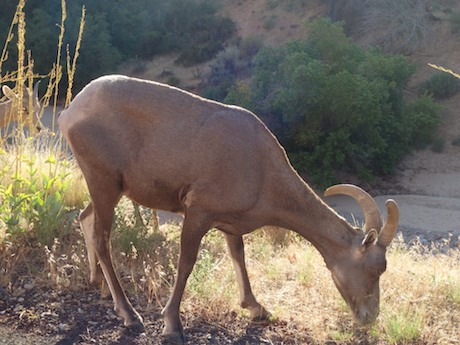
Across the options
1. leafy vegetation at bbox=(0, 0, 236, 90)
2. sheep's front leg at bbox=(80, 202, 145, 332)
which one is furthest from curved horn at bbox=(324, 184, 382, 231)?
leafy vegetation at bbox=(0, 0, 236, 90)

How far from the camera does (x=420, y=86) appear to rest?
23.8 metres

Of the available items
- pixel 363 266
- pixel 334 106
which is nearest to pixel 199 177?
pixel 363 266

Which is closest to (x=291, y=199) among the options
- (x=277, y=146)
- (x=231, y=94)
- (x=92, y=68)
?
(x=277, y=146)

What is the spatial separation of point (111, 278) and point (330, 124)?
566 inches

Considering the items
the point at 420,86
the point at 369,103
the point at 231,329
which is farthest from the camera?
the point at 420,86

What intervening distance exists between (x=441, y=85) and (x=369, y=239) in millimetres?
22619

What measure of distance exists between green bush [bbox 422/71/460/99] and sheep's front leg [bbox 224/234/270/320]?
22068 millimetres

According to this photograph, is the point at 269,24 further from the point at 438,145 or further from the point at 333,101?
the point at 333,101

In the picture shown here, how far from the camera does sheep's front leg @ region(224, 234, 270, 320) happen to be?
410cm

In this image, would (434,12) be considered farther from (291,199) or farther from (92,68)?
(291,199)

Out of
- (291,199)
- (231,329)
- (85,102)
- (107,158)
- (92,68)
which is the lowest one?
(92,68)

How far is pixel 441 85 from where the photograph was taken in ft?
76.3

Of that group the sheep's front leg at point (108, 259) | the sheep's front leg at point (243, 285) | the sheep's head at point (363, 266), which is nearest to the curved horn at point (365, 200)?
the sheep's head at point (363, 266)

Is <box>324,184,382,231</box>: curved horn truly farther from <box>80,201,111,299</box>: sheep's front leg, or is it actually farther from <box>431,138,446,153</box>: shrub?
<box>431,138,446,153</box>: shrub
